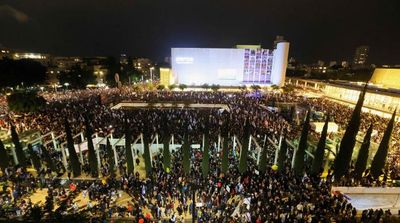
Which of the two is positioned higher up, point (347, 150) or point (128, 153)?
point (347, 150)

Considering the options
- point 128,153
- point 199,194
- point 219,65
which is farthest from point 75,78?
point 199,194

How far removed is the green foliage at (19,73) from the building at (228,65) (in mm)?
36247

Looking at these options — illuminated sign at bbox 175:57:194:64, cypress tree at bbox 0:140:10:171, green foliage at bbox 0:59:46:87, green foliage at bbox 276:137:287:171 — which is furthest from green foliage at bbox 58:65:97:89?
green foliage at bbox 276:137:287:171

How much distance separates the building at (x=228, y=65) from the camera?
247ft

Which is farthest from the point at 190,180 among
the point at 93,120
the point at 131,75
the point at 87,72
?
the point at 131,75

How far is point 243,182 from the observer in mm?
14844

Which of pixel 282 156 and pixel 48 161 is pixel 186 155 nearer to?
pixel 282 156

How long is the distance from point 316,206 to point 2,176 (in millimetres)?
19615

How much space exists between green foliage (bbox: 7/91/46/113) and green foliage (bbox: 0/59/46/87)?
2605cm

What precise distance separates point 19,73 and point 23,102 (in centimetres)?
2967

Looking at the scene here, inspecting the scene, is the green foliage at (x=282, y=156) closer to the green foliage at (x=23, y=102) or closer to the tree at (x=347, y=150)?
the tree at (x=347, y=150)

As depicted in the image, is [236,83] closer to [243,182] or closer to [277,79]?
[277,79]

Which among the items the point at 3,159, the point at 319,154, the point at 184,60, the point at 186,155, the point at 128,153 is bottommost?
the point at 3,159

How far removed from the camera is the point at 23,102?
95.2ft
